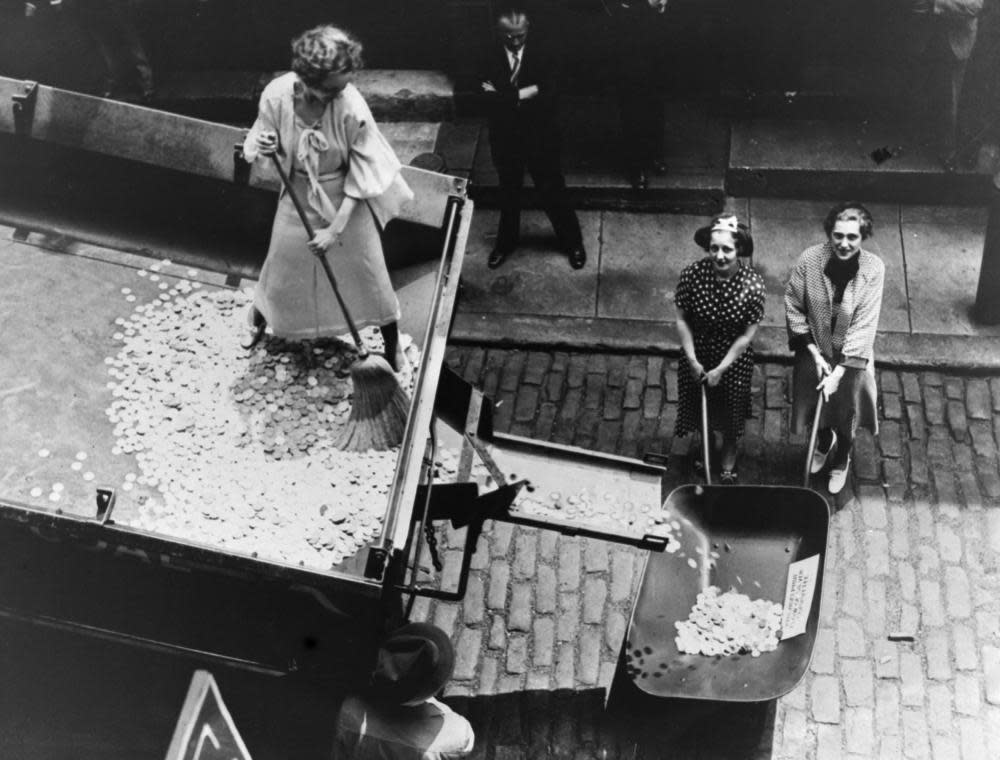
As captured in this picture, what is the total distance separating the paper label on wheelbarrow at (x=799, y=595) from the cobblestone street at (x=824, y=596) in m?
0.70

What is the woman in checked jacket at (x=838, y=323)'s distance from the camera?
5582 millimetres

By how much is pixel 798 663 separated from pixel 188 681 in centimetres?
306

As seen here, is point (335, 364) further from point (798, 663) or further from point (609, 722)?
point (798, 663)

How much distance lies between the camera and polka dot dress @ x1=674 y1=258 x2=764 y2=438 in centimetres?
570

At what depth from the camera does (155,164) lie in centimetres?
632

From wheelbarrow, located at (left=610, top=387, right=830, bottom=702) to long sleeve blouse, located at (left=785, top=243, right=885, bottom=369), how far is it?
82 cm

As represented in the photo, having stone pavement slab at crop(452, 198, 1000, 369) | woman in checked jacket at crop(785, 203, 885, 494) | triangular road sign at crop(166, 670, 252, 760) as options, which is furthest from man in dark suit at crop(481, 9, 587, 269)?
triangular road sign at crop(166, 670, 252, 760)

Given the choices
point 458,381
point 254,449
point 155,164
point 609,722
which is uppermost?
point 155,164

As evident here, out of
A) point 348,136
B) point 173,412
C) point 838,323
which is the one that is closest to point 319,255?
point 348,136

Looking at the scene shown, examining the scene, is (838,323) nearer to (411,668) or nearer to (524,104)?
(524,104)

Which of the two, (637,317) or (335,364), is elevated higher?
(637,317)

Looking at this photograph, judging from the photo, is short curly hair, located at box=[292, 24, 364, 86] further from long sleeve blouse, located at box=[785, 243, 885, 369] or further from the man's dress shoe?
the man's dress shoe

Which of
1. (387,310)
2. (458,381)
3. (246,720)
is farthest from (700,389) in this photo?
(246,720)

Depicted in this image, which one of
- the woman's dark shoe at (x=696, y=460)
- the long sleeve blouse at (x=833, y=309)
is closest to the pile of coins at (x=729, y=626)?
the woman's dark shoe at (x=696, y=460)
